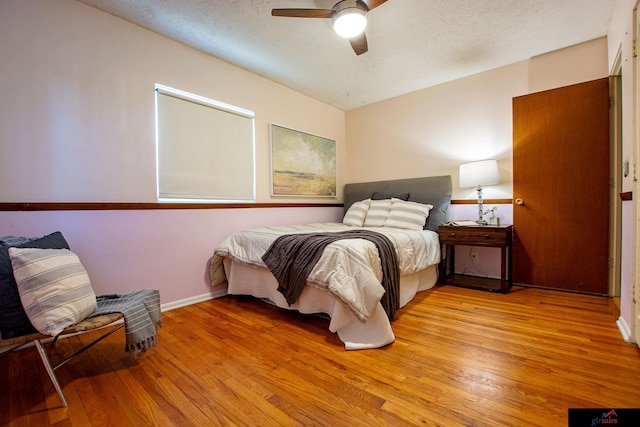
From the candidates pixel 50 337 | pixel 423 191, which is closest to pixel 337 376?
pixel 50 337

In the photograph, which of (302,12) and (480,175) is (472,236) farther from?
(302,12)

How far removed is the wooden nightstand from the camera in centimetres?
282

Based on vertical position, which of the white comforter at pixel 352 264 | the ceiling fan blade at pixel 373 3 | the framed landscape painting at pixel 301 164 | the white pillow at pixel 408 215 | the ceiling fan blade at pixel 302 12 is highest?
the ceiling fan blade at pixel 373 3

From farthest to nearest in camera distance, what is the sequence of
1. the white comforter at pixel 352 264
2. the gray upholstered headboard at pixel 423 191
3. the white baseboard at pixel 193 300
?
the gray upholstered headboard at pixel 423 191 < the white baseboard at pixel 193 300 < the white comforter at pixel 352 264

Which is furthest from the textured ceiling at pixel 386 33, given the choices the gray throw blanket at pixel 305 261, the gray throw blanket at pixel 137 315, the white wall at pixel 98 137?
the gray throw blanket at pixel 137 315

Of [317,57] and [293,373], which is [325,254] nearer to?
[293,373]

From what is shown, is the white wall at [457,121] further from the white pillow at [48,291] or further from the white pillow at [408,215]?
the white pillow at [48,291]

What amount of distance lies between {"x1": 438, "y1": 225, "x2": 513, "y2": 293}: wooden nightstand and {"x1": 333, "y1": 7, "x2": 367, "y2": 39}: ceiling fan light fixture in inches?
84.4

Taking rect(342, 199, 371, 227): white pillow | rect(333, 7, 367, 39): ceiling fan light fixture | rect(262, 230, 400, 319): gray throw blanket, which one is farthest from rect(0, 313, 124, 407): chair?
rect(342, 199, 371, 227): white pillow

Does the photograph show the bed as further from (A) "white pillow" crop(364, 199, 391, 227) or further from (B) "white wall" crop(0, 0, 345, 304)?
(B) "white wall" crop(0, 0, 345, 304)

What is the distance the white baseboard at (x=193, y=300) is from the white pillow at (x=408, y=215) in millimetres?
1984

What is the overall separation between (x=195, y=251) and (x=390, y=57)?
110 inches

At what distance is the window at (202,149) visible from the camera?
2576 mm

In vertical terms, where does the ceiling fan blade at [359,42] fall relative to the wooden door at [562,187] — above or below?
above
